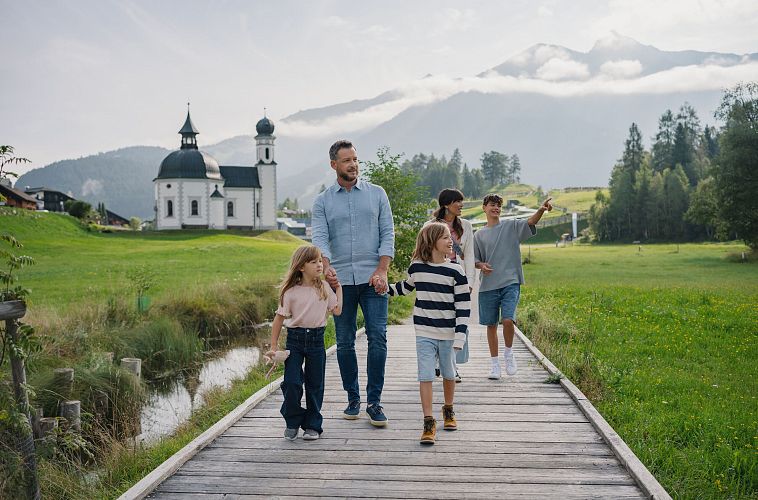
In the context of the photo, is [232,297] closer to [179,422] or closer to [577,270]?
[179,422]

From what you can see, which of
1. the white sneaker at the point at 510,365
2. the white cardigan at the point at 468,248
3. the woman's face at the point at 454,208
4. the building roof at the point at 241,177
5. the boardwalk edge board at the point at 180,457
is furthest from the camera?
the building roof at the point at 241,177

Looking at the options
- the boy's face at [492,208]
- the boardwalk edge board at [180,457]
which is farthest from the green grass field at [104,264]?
the boy's face at [492,208]

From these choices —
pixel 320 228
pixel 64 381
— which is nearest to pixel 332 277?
pixel 320 228

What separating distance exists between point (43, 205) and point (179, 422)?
10960cm

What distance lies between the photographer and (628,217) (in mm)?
85062

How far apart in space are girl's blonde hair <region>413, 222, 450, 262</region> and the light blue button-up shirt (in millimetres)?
411

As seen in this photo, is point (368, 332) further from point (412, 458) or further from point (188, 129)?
point (188, 129)

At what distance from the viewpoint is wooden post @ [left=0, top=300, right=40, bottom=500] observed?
5.48 m

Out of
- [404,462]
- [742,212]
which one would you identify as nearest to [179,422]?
[404,462]

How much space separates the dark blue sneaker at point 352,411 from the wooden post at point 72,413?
3.71 meters

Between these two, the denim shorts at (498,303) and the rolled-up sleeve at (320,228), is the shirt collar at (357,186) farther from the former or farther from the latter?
the denim shorts at (498,303)

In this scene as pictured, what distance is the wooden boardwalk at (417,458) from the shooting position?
4.49m

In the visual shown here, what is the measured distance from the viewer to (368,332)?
6234 mm

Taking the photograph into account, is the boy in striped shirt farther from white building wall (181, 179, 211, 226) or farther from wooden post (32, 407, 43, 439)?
white building wall (181, 179, 211, 226)
